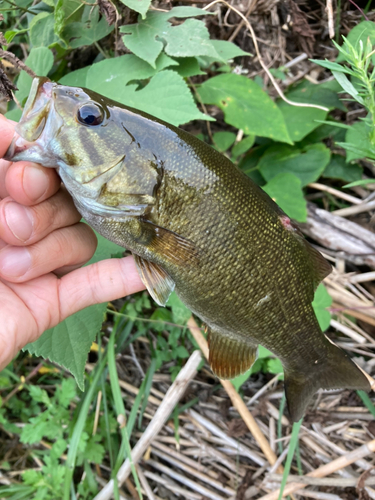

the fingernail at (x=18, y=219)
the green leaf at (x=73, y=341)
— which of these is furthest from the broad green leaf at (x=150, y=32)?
the green leaf at (x=73, y=341)

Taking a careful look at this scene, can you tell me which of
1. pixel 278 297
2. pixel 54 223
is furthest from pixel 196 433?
pixel 54 223

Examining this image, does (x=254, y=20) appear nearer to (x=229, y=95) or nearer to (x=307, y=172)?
(x=229, y=95)

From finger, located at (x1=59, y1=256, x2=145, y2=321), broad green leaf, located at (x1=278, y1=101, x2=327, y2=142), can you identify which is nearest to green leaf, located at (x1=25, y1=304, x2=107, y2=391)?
finger, located at (x1=59, y1=256, x2=145, y2=321)

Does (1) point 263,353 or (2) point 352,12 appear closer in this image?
(1) point 263,353

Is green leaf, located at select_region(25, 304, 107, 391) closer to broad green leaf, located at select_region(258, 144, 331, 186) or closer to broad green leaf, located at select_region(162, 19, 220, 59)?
broad green leaf, located at select_region(162, 19, 220, 59)

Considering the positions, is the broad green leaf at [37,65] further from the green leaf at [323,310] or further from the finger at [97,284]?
the green leaf at [323,310]
